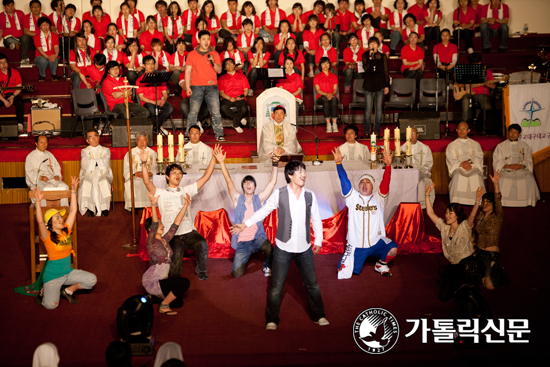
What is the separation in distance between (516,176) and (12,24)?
1103 cm

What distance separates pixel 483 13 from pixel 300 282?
31.8 feet

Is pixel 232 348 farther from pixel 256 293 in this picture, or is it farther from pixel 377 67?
pixel 377 67

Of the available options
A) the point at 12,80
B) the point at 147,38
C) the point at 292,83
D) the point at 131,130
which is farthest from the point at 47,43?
the point at 292,83

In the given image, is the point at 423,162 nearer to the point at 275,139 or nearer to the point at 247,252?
the point at 275,139

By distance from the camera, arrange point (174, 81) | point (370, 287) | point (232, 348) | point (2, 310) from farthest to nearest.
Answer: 1. point (174, 81)
2. point (370, 287)
3. point (2, 310)
4. point (232, 348)

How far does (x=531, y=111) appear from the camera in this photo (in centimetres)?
963

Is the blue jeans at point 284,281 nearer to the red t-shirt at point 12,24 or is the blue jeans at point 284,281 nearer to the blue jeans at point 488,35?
the blue jeans at point 488,35

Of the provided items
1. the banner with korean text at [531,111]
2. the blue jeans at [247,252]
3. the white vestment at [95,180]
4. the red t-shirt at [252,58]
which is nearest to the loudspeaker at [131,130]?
the white vestment at [95,180]

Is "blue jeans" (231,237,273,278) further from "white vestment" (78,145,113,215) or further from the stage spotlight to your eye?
"white vestment" (78,145,113,215)

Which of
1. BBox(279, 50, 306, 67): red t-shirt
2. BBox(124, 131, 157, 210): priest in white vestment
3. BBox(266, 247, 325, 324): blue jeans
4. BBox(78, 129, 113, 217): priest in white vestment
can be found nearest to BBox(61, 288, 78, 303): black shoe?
BBox(266, 247, 325, 324): blue jeans

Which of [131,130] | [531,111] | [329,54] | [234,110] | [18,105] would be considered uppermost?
[329,54]

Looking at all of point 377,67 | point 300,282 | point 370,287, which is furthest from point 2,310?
point 377,67

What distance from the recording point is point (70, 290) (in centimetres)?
574

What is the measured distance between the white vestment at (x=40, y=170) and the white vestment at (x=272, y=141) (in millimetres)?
2977
